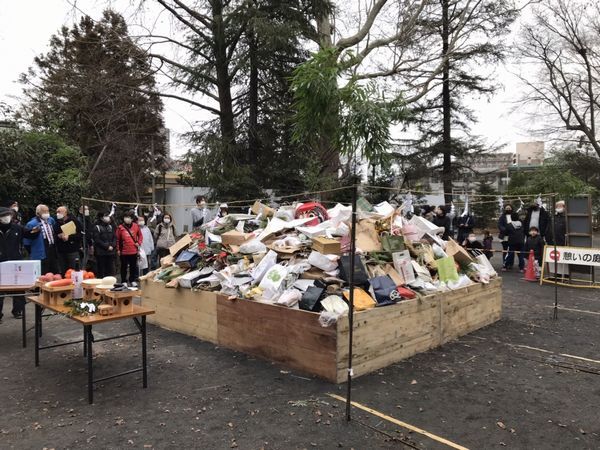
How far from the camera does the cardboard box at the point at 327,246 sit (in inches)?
204

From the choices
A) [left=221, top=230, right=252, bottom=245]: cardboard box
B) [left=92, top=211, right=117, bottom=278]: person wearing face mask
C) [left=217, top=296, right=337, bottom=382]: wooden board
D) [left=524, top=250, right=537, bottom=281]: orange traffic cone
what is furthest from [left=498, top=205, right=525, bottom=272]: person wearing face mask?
[left=92, top=211, right=117, bottom=278]: person wearing face mask

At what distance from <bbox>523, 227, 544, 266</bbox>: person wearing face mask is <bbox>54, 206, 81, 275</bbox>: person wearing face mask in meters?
10.4

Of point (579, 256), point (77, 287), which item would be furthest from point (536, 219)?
point (77, 287)

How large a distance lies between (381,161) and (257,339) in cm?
582

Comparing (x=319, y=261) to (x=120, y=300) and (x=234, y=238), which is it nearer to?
(x=234, y=238)

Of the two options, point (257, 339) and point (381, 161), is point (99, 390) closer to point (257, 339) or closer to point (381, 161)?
point (257, 339)

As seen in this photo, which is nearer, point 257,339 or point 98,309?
point 98,309

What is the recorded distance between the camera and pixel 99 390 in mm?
4234

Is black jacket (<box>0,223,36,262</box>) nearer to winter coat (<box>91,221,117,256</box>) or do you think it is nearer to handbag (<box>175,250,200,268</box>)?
winter coat (<box>91,221,117,256</box>)

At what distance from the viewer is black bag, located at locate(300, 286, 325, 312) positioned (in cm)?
453

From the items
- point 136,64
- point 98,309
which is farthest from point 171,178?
point 98,309

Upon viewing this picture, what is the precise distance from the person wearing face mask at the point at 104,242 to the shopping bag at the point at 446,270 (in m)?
6.53

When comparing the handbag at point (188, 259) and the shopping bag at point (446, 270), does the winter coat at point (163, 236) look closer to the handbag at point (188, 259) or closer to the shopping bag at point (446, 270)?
the handbag at point (188, 259)

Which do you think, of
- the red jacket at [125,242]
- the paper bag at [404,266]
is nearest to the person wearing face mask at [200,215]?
the red jacket at [125,242]
